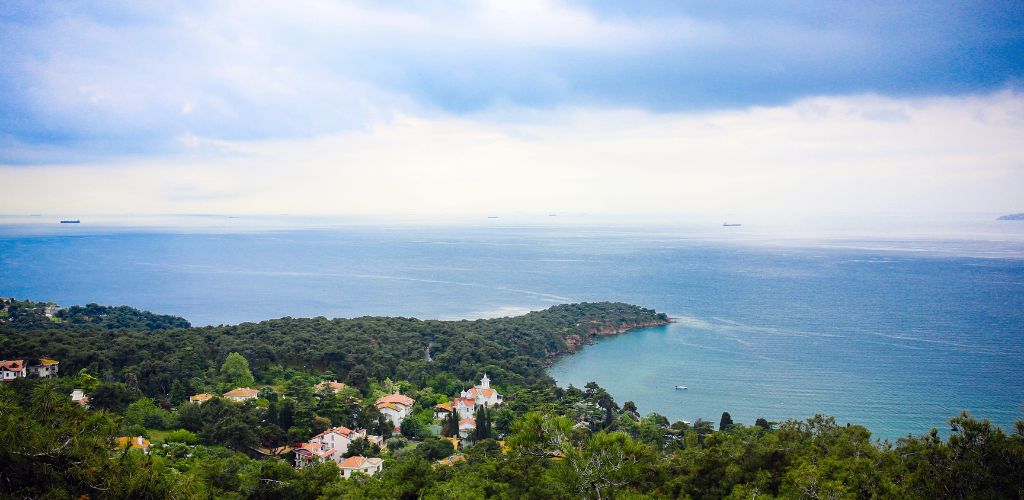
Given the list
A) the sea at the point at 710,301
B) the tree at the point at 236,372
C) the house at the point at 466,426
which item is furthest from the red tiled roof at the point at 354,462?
the sea at the point at 710,301

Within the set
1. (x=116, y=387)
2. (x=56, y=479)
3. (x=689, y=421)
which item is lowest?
(x=689, y=421)

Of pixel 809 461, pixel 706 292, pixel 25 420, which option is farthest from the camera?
pixel 706 292

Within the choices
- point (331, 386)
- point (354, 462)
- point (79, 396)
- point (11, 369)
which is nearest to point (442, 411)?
point (331, 386)

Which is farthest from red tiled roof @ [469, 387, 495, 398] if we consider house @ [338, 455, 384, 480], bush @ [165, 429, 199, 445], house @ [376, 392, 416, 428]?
bush @ [165, 429, 199, 445]

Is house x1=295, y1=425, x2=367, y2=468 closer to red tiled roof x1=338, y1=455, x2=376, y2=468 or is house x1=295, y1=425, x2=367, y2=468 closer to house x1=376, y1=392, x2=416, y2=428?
red tiled roof x1=338, y1=455, x2=376, y2=468

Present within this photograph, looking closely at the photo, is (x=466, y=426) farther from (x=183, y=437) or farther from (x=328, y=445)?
(x=183, y=437)

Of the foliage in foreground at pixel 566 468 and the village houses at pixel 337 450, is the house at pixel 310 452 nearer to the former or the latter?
the village houses at pixel 337 450

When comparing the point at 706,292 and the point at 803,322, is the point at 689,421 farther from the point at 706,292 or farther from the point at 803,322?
the point at 706,292

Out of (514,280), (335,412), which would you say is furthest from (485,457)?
(514,280)
